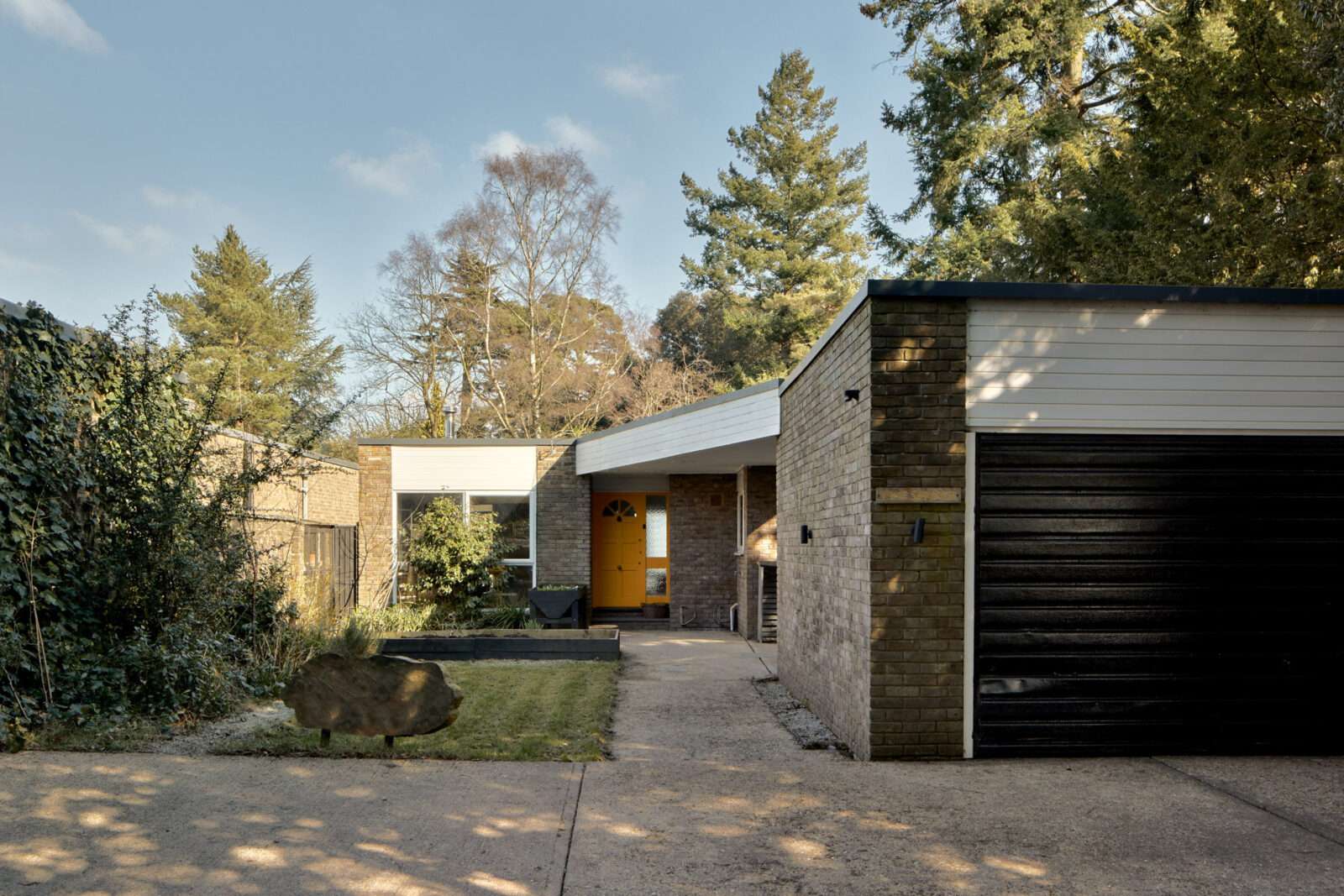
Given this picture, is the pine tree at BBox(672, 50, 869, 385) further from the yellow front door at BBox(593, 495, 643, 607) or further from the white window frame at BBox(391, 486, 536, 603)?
the white window frame at BBox(391, 486, 536, 603)

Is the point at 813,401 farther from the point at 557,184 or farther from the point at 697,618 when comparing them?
the point at 557,184

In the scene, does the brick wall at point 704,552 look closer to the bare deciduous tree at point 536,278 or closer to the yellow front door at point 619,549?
the yellow front door at point 619,549

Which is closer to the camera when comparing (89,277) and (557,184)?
(557,184)

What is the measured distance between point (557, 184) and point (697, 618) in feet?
47.9

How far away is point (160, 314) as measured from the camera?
7492 mm

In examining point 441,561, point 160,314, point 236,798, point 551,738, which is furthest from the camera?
point 441,561

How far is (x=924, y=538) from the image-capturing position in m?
6.00

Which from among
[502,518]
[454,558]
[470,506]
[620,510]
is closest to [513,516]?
[502,518]

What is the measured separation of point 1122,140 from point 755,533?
26.8 ft

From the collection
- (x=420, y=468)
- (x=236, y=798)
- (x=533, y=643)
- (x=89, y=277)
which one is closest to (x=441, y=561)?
(x=420, y=468)

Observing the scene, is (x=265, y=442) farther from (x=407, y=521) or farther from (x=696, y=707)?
(x=407, y=521)

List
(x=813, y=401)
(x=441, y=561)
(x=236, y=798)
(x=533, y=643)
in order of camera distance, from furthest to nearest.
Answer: (x=441, y=561)
(x=533, y=643)
(x=813, y=401)
(x=236, y=798)

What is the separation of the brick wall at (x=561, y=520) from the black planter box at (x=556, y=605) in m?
0.98

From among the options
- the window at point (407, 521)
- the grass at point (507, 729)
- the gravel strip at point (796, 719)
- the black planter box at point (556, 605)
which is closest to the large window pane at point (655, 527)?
the black planter box at point (556, 605)
